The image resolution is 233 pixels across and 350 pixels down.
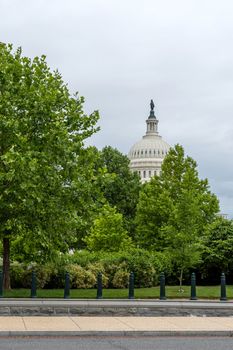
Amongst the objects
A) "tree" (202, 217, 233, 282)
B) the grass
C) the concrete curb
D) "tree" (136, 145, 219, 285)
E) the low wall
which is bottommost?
the concrete curb

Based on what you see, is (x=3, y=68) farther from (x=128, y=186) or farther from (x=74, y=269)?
(x=128, y=186)

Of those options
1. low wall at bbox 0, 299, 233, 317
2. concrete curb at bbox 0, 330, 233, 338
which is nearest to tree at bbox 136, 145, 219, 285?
low wall at bbox 0, 299, 233, 317

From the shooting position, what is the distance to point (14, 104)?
26203 mm

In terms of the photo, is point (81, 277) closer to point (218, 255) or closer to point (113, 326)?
point (218, 255)

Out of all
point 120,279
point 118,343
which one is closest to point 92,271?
point 120,279

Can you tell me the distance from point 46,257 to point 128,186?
58.5 metres

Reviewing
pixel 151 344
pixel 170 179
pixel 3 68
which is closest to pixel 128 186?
pixel 170 179

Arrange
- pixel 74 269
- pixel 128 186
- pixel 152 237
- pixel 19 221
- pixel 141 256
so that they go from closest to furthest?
pixel 19 221
pixel 74 269
pixel 141 256
pixel 152 237
pixel 128 186

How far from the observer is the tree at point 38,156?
968 inches

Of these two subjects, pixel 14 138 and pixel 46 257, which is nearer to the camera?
pixel 14 138

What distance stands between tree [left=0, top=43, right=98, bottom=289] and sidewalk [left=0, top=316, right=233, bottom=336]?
7.07 m

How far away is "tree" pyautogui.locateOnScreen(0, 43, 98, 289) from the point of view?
24.6 metres

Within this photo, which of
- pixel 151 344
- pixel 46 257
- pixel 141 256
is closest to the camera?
pixel 151 344

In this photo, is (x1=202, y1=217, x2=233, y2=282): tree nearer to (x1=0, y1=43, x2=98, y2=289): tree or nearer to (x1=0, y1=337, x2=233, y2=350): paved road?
(x1=0, y1=43, x2=98, y2=289): tree
